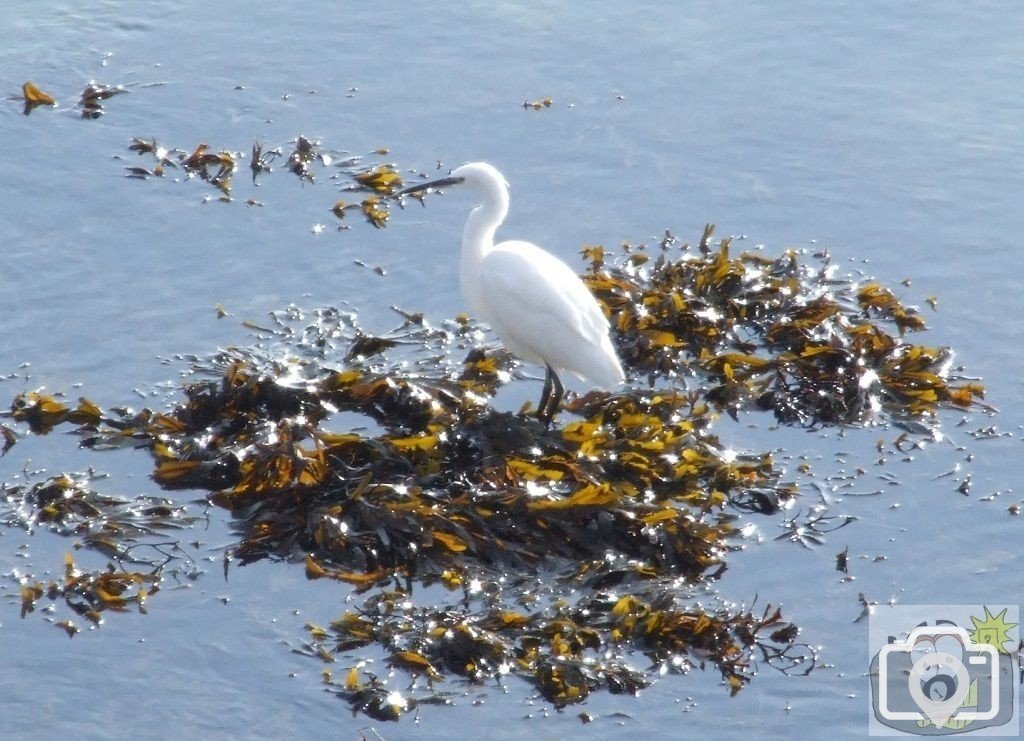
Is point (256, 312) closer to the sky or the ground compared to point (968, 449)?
closer to the sky

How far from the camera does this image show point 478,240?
780 cm

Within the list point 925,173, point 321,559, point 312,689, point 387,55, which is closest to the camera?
point 312,689

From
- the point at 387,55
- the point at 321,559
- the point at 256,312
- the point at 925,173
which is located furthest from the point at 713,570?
the point at 387,55

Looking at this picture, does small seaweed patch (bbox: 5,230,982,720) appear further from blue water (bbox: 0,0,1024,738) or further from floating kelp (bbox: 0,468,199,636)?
blue water (bbox: 0,0,1024,738)

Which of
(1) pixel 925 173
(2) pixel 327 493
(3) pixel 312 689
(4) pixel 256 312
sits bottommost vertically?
(3) pixel 312 689

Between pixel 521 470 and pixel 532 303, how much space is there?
0.94 m

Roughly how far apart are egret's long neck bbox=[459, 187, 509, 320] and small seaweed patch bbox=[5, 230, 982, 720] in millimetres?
498

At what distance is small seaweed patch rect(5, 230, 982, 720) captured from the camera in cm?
611

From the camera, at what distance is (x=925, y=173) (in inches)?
423

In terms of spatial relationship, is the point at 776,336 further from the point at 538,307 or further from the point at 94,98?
the point at 94,98

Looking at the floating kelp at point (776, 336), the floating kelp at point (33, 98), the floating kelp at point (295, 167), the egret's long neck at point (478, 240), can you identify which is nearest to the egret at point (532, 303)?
the egret's long neck at point (478, 240)

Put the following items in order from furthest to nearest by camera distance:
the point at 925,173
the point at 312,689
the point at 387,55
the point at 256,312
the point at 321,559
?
the point at 387,55
the point at 925,173
the point at 256,312
the point at 321,559
the point at 312,689

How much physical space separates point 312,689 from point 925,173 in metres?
6.82

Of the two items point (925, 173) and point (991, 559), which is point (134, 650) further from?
point (925, 173)
